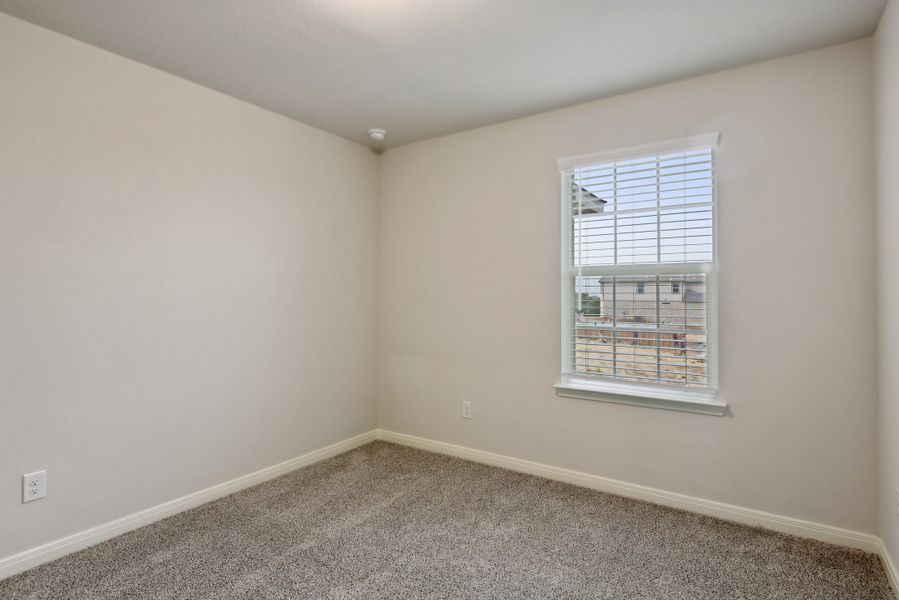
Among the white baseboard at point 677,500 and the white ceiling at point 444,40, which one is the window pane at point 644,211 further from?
the white baseboard at point 677,500

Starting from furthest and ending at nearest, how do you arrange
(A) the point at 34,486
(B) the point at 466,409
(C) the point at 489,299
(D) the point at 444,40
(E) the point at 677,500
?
(B) the point at 466,409
(C) the point at 489,299
(E) the point at 677,500
(D) the point at 444,40
(A) the point at 34,486

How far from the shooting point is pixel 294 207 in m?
3.16

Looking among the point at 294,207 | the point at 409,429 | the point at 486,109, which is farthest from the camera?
the point at 409,429

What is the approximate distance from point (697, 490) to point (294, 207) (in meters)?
2.90

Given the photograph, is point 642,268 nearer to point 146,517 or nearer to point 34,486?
point 146,517

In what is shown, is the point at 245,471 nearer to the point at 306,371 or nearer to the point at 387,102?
the point at 306,371

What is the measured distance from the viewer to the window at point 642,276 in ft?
8.25

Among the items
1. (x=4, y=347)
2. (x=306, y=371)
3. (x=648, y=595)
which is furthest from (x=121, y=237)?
(x=648, y=595)

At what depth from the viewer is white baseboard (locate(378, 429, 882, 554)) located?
7.14 feet

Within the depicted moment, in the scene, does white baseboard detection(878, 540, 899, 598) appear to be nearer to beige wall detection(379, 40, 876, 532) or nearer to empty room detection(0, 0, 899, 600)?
empty room detection(0, 0, 899, 600)

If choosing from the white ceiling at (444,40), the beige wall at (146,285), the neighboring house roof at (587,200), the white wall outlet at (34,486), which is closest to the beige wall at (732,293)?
the neighboring house roof at (587,200)

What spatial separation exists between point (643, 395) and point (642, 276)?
66 cm

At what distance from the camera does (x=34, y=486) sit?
6.72 ft

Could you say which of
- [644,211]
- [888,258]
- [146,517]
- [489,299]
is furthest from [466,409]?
[888,258]
